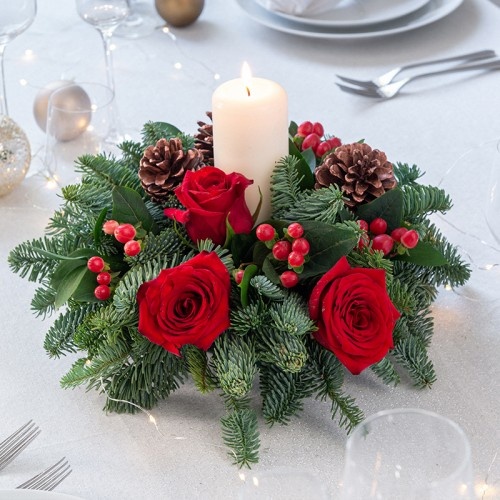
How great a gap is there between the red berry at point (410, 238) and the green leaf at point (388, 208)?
0.02 metres

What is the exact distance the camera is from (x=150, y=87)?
126cm

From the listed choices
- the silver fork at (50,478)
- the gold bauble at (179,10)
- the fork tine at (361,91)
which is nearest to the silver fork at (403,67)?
the fork tine at (361,91)

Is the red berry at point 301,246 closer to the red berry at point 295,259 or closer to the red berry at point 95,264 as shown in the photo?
the red berry at point 295,259

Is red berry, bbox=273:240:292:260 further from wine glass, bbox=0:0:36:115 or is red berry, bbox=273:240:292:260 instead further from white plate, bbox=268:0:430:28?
white plate, bbox=268:0:430:28

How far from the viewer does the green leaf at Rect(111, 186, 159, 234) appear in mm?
700

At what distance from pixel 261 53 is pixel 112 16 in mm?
242

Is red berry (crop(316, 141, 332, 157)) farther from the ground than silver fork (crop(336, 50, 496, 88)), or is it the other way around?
red berry (crop(316, 141, 332, 157))

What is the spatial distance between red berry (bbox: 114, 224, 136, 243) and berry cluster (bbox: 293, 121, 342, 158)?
0.70 feet

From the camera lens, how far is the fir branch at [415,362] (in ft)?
2.36

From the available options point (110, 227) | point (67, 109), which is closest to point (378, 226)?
point (110, 227)

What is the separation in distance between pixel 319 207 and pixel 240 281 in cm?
9

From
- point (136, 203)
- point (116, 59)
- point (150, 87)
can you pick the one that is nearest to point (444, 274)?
point (136, 203)

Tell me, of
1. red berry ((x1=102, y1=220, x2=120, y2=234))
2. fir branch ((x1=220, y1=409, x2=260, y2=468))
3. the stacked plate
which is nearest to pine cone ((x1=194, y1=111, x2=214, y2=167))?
red berry ((x1=102, y1=220, x2=120, y2=234))

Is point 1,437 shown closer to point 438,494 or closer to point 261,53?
point 438,494
